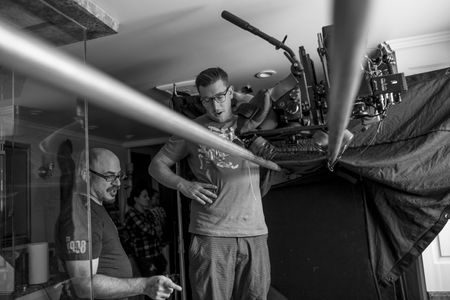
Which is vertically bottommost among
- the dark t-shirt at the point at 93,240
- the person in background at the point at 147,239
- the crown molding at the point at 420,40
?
the person in background at the point at 147,239

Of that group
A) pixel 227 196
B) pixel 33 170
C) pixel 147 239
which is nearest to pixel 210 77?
pixel 227 196

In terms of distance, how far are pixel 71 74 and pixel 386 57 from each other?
4.65 feet

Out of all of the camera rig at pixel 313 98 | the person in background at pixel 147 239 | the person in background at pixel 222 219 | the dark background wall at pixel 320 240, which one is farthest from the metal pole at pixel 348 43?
the person in background at pixel 147 239

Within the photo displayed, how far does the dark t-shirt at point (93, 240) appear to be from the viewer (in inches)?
51.5

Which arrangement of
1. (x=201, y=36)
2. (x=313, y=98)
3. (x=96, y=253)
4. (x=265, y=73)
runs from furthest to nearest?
(x=265, y=73)
(x=201, y=36)
(x=313, y=98)
(x=96, y=253)

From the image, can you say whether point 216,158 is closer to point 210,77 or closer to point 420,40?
point 210,77

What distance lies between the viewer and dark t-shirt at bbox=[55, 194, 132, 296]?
1.31 meters

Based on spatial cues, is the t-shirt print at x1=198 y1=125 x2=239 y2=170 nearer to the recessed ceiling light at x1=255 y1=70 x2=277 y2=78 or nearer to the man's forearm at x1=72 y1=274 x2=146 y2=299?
the man's forearm at x1=72 y1=274 x2=146 y2=299

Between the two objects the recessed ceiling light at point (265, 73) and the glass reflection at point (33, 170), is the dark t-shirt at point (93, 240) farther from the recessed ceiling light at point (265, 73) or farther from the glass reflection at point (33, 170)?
the recessed ceiling light at point (265, 73)

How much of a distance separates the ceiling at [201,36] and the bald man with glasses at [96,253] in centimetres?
42

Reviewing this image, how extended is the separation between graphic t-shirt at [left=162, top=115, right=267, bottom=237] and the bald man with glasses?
1.00ft

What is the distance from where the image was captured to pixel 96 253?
130 centimetres

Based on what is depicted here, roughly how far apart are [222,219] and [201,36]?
3.33 feet

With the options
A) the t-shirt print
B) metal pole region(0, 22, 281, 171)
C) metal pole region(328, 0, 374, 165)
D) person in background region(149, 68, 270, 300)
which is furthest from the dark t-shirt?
metal pole region(328, 0, 374, 165)
